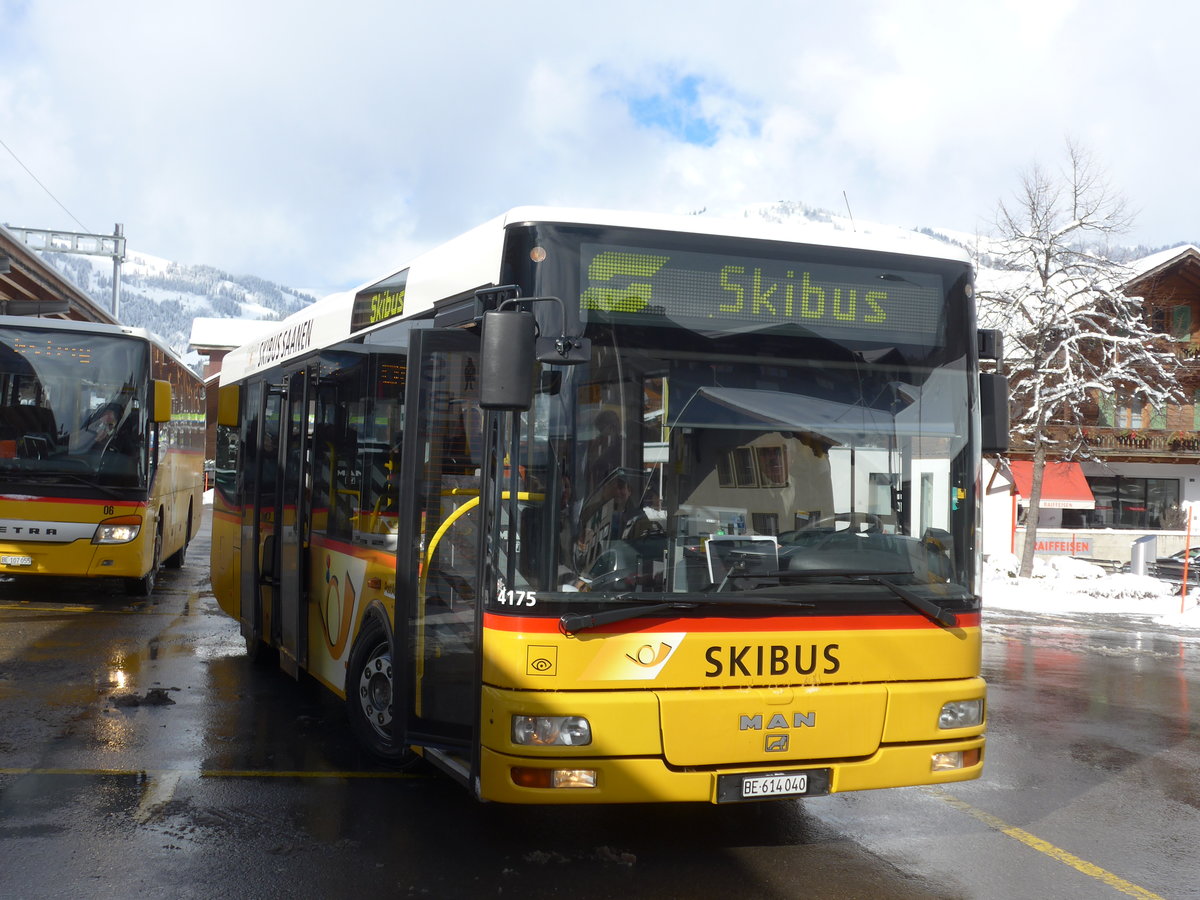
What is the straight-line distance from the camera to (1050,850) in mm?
5996

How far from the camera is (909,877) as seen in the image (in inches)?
215

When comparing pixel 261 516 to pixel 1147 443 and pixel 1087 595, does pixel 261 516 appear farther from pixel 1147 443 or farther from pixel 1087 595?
pixel 1147 443

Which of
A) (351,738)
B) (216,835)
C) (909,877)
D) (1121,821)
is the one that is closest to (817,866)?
(909,877)

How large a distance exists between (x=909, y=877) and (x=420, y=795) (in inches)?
101

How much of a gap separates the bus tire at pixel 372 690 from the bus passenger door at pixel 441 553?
501 mm

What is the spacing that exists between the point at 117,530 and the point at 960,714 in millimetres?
10776

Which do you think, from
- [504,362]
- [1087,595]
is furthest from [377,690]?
[1087,595]

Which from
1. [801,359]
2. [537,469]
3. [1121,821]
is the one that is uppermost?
[801,359]

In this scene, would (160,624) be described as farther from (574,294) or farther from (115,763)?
(574,294)

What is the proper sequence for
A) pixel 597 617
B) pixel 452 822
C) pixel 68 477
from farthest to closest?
pixel 68 477, pixel 452 822, pixel 597 617

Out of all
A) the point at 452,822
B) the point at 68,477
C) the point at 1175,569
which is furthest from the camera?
the point at 1175,569

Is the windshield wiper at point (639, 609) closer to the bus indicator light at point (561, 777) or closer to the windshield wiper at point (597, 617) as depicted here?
the windshield wiper at point (597, 617)

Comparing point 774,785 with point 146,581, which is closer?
point 774,785

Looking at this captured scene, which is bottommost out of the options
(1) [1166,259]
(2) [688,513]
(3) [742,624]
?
(3) [742,624]
